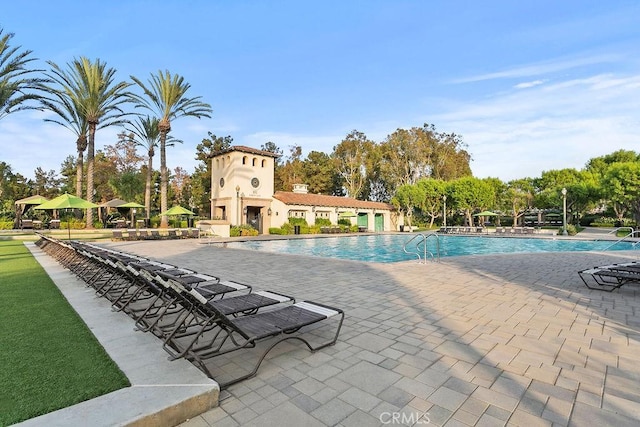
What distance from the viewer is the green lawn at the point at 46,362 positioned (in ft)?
7.79

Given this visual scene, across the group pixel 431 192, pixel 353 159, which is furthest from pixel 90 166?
pixel 431 192

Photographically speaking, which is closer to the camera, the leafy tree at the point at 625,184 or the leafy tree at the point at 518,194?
the leafy tree at the point at 625,184

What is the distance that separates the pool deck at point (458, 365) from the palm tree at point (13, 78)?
24.1 metres

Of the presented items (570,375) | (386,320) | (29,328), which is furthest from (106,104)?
(570,375)

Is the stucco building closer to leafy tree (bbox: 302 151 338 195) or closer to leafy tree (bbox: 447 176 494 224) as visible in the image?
leafy tree (bbox: 447 176 494 224)

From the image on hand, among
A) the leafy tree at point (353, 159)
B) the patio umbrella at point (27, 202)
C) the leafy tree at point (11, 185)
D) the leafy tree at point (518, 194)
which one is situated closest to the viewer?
the patio umbrella at point (27, 202)

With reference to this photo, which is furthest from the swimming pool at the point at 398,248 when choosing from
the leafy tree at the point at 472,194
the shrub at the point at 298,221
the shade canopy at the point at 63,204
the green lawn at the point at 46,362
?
the green lawn at the point at 46,362

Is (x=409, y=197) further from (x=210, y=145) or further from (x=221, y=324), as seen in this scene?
(x=221, y=324)

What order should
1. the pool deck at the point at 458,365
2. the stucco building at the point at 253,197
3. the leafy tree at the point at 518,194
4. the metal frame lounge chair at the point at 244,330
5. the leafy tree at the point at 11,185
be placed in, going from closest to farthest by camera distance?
the pool deck at the point at 458,365 → the metal frame lounge chair at the point at 244,330 → the stucco building at the point at 253,197 → the leafy tree at the point at 518,194 → the leafy tree at the point at 11,185

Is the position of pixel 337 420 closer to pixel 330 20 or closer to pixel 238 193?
pixel 330 20

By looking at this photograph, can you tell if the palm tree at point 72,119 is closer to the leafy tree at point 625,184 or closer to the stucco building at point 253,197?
the stucco building at point 253,197

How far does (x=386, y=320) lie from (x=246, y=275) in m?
4.52

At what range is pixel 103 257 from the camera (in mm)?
5949

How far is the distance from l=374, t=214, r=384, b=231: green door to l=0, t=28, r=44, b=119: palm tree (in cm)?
3160
